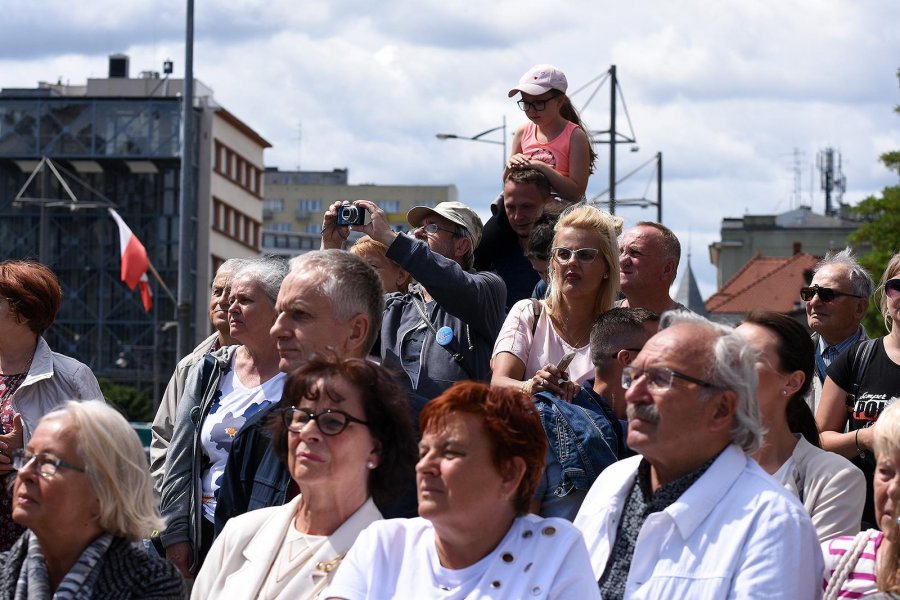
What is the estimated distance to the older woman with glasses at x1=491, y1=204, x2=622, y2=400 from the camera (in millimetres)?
7113

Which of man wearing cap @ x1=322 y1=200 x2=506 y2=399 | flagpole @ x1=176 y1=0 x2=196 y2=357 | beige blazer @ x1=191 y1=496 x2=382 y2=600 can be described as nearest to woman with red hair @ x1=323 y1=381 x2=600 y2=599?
beige blazer @ x1=191 y1=496 x2=382 y2=600

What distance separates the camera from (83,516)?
16.9ft

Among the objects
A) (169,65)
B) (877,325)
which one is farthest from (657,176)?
(169,65)

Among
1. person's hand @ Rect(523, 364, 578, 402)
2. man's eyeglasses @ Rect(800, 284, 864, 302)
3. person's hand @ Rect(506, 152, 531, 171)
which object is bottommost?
person's hand @ Rect(523, 364, 578, 402)

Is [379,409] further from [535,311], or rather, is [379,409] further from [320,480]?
[535,311]

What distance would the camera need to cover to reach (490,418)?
4.90 metres

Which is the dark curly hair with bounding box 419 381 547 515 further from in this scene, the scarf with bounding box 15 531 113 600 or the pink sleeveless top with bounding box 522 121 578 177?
the pink sleeveless top with bounding box 522 121 578 177

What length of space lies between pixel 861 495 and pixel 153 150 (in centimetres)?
8335

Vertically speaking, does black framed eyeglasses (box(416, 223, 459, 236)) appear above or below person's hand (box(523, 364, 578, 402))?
above

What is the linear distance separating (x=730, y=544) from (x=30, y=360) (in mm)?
3855

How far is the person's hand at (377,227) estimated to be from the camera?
7.02m

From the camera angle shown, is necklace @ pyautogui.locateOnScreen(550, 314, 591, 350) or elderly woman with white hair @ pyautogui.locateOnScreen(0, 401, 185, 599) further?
necklace @ pyautogui.locateOnScreen(550, 314, 591, 350)

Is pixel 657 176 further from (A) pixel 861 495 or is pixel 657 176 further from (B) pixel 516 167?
(A) pixel 861 495

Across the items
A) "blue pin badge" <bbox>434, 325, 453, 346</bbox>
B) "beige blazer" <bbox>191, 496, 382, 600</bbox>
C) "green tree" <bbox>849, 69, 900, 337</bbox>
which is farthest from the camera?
"green tree" <bbox>849, 69, 900, 337</bbox>
